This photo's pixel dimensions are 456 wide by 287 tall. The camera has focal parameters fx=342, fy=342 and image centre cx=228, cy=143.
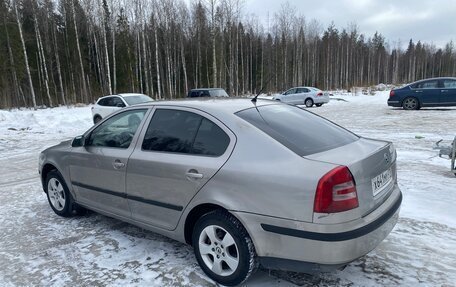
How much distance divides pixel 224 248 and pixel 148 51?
132 ft

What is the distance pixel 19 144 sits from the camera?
1231cm

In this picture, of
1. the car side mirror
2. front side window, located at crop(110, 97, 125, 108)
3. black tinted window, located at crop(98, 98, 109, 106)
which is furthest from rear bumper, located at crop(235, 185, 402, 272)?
black tinted window, located at crop(98, 98, 109, 106)

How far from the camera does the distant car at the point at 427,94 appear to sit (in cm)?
1723

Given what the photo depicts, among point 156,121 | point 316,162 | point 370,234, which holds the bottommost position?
point 370,234

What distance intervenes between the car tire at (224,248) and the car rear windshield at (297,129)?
31.8 inches

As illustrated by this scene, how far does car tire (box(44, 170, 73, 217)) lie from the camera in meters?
4.71

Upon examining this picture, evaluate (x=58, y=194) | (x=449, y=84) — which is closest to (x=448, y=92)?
(x=449, y=84)

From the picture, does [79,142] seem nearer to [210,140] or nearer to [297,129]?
[210,140]

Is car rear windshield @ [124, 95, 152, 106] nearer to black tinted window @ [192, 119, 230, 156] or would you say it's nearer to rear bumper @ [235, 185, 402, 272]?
black tinted window @ [192, 119, 230, 156]

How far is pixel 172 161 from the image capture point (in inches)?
128

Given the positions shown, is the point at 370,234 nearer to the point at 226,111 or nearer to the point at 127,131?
the point at 226,111

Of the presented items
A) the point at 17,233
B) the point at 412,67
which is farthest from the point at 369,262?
the point at 412,67

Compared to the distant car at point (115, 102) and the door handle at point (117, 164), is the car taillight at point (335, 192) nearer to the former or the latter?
the door handle at point (117, 164)

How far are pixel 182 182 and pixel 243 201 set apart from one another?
0.68 metres
